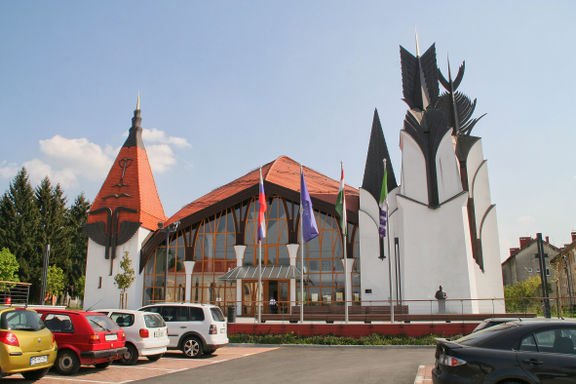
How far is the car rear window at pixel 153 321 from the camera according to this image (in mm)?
12320

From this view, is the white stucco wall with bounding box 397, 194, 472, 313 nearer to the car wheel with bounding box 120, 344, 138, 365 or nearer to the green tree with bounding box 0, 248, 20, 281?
the car wheel with bounding box 120, 344, 138, 365

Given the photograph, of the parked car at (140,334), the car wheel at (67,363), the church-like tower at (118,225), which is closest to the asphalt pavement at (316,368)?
the parked car at (140,334)

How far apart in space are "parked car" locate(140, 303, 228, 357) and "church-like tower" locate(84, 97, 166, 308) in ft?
66.3

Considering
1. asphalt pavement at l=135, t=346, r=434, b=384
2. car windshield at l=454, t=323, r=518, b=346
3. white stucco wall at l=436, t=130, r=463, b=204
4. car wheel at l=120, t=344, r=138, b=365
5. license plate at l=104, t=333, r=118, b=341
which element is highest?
white stucco wall at l=436, t=130, r=463, b=204

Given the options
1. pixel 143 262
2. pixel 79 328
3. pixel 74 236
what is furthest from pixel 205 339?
pixel 74 236

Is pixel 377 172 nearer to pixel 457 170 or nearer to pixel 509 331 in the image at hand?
pixel 457 170

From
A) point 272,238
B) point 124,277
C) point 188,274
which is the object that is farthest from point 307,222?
point 124,277

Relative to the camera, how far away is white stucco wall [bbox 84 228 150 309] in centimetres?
3281

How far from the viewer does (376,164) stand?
3195 cm

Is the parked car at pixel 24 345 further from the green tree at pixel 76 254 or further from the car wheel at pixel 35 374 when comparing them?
the green tree at pixel 76 254

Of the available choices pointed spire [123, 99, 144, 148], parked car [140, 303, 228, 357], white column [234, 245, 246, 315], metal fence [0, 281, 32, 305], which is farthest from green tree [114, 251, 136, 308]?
parked car [140, 303, 228, 357]

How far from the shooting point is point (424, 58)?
31406 millimetres

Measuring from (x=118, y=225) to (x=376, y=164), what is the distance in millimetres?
18910

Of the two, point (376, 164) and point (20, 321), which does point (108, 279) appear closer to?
point (376, 164)
